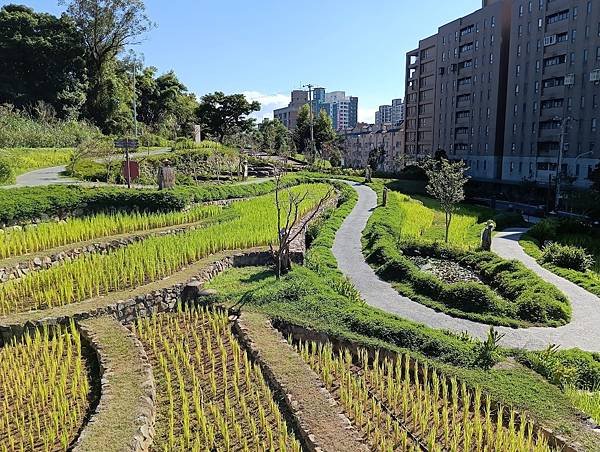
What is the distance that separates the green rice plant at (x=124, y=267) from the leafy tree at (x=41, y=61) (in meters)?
32.2

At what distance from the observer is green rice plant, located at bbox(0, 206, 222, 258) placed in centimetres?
1406

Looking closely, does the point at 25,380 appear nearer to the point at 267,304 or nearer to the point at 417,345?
the point at 267,304

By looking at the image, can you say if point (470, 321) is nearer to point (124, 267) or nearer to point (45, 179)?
point (124, 267)

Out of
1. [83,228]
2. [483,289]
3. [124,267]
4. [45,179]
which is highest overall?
[45,179]

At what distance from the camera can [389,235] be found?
2081cm

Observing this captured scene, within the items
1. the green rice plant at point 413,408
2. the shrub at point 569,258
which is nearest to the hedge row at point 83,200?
the green rice plant at point 413,408

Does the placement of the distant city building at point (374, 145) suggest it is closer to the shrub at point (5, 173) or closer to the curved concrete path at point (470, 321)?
the curved concrete path at point (470, 321)

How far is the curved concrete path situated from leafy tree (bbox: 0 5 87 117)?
32423 millimetres

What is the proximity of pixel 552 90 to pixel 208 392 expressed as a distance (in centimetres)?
4723

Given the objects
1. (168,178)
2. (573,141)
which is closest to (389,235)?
(168,178)

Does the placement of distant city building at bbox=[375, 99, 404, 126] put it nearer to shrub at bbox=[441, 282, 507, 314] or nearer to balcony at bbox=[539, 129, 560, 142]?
balcony at bbox=[539, 129, 560, 142]

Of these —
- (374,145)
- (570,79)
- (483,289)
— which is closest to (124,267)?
(483,289)

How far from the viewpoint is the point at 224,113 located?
5688 cm

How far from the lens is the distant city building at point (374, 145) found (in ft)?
252
